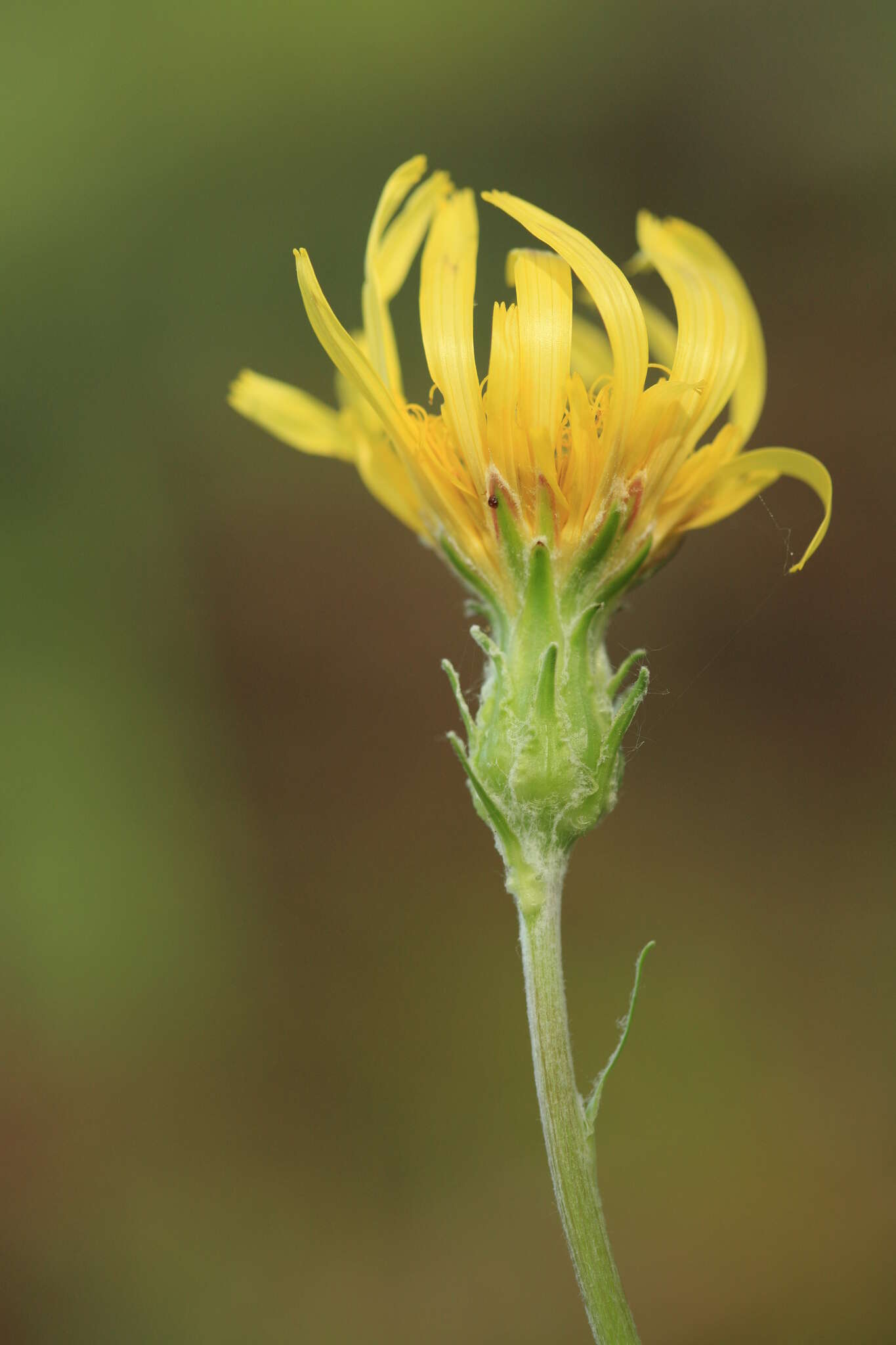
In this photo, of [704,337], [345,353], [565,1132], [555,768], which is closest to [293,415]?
[345,353]

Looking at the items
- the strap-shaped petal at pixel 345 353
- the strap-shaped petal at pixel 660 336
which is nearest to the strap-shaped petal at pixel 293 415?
the strap-shaped petal at pixel 345 353

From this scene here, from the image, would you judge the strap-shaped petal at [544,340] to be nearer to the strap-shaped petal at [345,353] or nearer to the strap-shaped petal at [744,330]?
the strap-shaped petal at [345,353]

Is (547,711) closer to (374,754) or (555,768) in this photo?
(555,768)

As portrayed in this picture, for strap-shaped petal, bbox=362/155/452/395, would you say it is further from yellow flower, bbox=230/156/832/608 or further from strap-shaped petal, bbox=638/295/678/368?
strap-shaped petal, bbox=638/295/678/368

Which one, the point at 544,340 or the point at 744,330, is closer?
the point at 544,340

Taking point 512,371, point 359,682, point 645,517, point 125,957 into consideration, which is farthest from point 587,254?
point 125,957

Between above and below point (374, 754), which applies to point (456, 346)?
above
